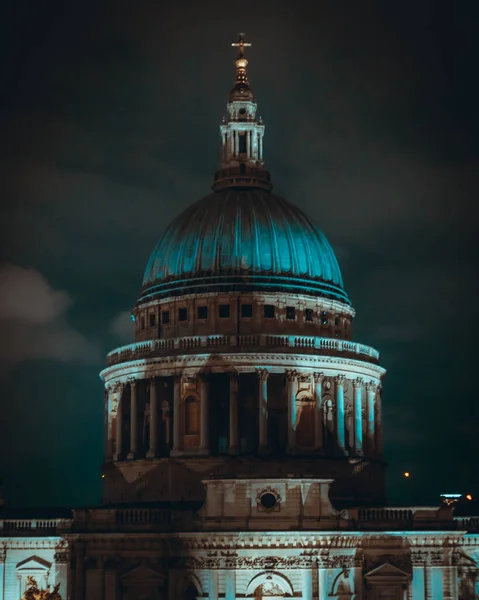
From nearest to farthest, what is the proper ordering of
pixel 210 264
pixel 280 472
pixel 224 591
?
pixel 224 591 → pixel 280 472 → pixel 210 264

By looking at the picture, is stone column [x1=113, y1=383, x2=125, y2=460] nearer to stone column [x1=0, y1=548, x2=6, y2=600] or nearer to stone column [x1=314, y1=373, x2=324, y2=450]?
stone column [x1=0, y1=548, x2=6, y2=600]

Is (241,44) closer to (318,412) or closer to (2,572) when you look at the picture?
(318,412)

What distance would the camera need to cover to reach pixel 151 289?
115 metres

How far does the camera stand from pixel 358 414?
110 meters

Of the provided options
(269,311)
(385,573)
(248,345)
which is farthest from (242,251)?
(385,573)

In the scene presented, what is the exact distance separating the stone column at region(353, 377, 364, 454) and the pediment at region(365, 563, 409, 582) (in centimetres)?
1585

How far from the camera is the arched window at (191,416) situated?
10769 centimetres

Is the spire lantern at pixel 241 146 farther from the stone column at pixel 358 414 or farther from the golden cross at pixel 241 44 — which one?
the stone column at pixel 358 414

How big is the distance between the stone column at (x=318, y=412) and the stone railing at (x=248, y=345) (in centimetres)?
193

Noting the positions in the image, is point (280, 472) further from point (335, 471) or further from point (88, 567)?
point (88, 567)

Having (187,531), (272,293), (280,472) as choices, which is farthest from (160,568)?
(272,293)

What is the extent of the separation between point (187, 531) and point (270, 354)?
688 inches

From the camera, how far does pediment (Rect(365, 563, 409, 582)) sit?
311 ft

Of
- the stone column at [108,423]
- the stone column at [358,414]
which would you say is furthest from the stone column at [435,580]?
the stone column at [108,423]
